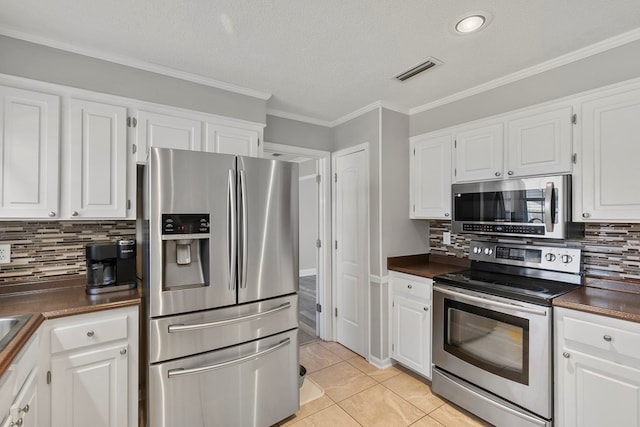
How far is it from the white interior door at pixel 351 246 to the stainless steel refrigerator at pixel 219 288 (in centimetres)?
112

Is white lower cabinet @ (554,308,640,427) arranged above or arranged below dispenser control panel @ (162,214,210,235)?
below

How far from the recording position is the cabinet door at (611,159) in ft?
5.96

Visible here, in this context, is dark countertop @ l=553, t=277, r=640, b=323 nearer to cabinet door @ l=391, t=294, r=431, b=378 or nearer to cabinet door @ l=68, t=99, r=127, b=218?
cabinet door @ l=391, t=294, r=431, b=378

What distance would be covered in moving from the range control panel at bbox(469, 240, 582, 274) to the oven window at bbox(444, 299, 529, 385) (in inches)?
22.7

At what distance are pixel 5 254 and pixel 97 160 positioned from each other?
79cm

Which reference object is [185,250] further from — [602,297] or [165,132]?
[602,297]

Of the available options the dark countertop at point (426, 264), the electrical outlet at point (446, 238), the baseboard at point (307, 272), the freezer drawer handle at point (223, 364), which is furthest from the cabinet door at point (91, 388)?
the baseboard at point (307, 272)

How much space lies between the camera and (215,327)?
5.95 ft

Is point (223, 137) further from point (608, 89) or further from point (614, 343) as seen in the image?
point (614, 343)

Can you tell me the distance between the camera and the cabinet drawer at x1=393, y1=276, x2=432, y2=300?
2549 millimetres

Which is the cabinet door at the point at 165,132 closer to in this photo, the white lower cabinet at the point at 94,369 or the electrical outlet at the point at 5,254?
the electrical outlet at the point at 5,254

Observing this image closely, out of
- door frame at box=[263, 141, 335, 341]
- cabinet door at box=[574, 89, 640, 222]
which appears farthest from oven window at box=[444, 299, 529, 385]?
door frame at box=[263, 141, 335, 341]

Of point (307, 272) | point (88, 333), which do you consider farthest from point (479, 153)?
point (307, 272)

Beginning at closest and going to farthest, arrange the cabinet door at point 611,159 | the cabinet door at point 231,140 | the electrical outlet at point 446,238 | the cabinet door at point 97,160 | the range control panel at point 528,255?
the cabinet door at point 611,159, the cabinet door at point 97,160, the range control panel at point 528,255, the cabinet door at point 231,140, the electrical outlet at point 446,238
